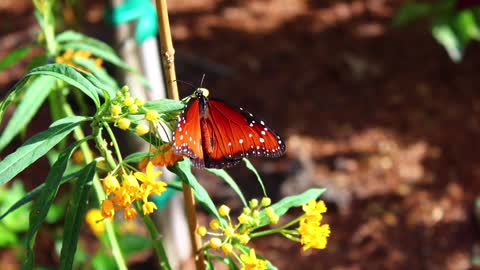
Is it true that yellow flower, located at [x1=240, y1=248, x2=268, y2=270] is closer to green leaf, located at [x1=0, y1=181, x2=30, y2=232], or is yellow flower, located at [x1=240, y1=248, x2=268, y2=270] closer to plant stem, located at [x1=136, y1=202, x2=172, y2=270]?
plant stem, located at [x1=136, y1=202, x2=172, y2=270]

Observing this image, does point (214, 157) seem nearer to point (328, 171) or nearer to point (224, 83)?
point (328, 171)

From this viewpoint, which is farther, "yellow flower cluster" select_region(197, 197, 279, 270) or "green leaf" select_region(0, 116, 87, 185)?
"yellow flower cluster" select_region(197, 197, 279, 270)

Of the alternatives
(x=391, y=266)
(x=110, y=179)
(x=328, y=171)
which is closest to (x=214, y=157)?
(x=110, y=179)

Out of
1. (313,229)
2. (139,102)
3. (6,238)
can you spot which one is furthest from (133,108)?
(6,238)

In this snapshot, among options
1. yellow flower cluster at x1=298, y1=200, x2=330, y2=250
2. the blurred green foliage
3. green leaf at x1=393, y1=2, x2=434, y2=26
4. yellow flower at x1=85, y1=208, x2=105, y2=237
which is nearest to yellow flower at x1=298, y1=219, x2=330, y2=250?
yellow flower cluster at x1=298, y1=200, x2=330, y2=250

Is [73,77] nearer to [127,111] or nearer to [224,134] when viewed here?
[127,111]

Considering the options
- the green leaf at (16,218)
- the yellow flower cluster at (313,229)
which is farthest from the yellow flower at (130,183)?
the green leaf at (16,218)
